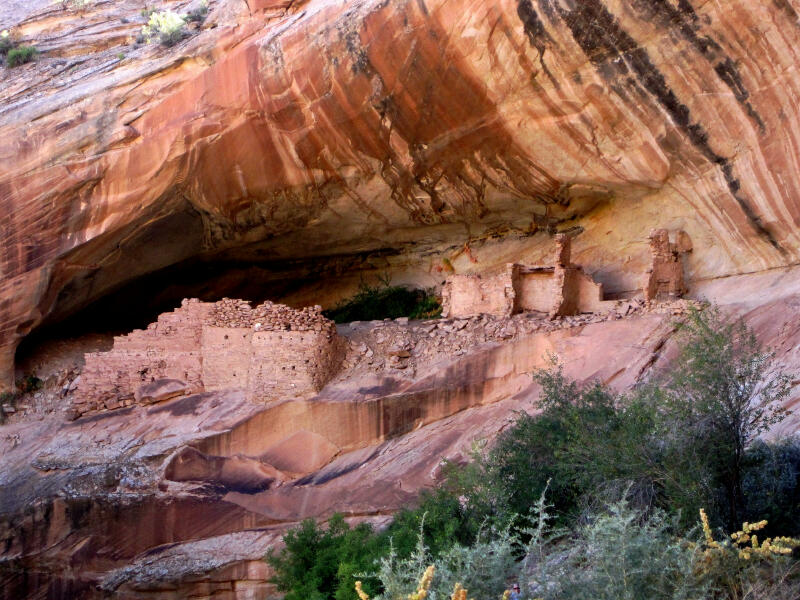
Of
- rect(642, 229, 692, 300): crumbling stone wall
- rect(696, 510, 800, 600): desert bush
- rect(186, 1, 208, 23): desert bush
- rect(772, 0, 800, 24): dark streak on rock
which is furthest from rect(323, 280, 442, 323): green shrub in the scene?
rect(696, 510, 800, 600): desert bush

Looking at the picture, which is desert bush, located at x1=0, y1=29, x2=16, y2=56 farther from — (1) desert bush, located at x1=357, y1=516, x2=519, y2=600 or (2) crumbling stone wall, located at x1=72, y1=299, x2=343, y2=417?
(1) desert bush, located at x1=357, y1=516, x2=519, y2=600

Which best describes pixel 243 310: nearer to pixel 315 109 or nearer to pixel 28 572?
pixel 315 109

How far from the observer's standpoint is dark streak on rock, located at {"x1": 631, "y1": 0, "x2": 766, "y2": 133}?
420 inches

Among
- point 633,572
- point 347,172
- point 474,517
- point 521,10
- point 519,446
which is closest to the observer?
point 633,572

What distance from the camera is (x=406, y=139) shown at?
1360 cm

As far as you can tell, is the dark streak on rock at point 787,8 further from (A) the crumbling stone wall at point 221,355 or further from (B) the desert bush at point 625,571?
(A) the crumbling stone wall at point 221,355

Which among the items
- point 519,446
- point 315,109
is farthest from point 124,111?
point 519,446

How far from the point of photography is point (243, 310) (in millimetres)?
13336

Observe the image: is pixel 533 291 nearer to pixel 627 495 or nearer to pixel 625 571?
pixel 627 495

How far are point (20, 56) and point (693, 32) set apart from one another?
12245 millimetres

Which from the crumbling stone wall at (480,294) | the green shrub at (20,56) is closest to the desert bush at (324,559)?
the crumbling stone wall at (480,294)

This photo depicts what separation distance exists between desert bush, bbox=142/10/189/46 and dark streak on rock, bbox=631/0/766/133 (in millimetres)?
7560

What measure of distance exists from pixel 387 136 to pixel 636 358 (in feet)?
16.6

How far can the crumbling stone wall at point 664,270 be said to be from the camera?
12.7m
